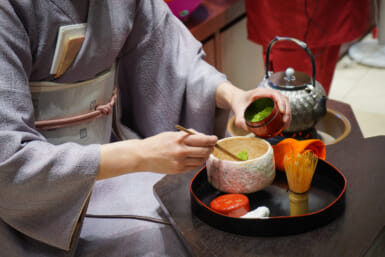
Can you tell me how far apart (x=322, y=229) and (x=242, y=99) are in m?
0.45

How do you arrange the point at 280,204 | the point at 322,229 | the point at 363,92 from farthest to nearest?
the point at 363,92, the point at 280,204, the point at 322,229

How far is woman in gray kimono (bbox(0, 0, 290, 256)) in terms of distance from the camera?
38.2 inches

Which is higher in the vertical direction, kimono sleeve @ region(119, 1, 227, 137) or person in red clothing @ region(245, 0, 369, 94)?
kimono sleeve @ region(119, 1, 227, 137)

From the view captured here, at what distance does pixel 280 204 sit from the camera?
1.06 m

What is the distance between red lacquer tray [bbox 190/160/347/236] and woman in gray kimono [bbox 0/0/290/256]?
0.12m

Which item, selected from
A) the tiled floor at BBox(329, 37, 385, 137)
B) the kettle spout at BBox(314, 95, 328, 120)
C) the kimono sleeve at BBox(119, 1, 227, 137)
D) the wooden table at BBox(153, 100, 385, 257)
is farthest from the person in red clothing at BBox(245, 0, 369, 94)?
the wooden table at BBox(153, 100, 385, 257)

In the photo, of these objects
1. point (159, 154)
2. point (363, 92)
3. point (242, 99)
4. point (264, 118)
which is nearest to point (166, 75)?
point (242, 99)

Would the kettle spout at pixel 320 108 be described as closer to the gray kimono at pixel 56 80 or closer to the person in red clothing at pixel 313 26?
the gray kimono at pixel 56 80

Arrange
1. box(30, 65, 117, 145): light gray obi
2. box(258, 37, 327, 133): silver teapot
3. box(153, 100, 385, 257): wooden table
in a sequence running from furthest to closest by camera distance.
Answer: box(258, 37, 327, 133): silver teapot, box(30, 65, 117, 145): light gray obi, box(153, 100, 385, 257): wooden table

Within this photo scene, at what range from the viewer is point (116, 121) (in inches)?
56.7

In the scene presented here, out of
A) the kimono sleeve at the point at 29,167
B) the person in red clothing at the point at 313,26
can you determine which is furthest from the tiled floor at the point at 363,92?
the kimono sleeve at the point at 29,167

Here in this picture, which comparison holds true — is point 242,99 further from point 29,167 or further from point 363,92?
point 363,92

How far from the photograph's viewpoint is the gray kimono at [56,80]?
3.14 ft

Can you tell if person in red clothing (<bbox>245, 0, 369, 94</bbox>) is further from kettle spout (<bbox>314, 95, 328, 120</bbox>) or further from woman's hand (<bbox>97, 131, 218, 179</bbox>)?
woman's hand (<bbox>97, 131, 218, 179</bbox>)
